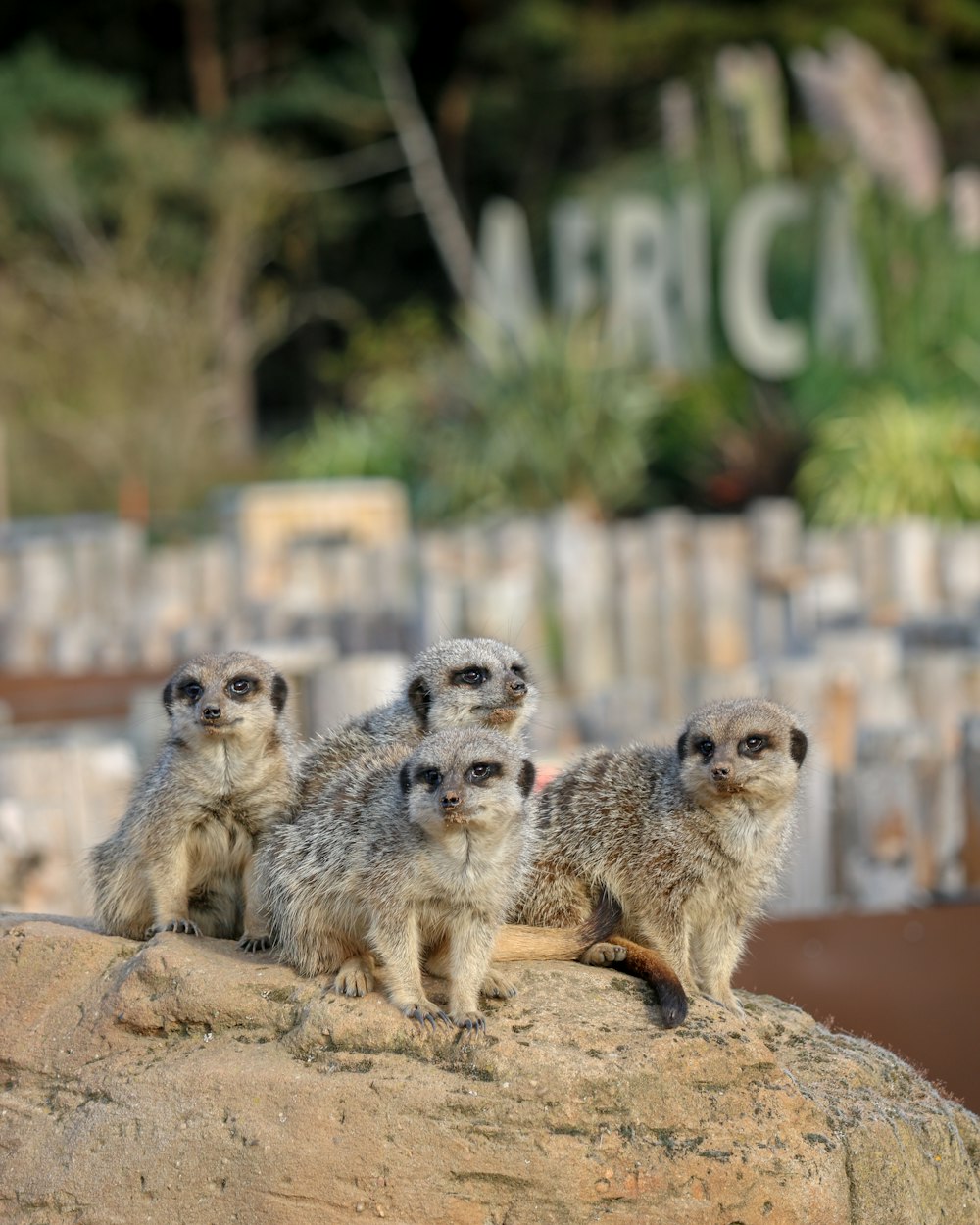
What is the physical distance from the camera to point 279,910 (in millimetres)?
2816

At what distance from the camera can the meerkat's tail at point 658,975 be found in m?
2.70

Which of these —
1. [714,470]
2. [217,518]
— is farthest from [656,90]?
[217,518]

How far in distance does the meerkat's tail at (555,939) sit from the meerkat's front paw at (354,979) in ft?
0.73

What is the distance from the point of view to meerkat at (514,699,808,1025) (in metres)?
2.99

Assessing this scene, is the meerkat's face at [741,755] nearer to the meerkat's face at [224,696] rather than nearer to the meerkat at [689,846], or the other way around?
the meerkat at [689,846]

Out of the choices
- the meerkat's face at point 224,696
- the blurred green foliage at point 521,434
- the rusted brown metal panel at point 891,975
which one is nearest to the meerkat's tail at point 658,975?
the meerkat's face at point 224,696

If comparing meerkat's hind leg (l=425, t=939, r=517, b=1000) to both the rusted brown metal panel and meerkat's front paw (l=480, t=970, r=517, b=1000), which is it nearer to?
meerkat's front paw (l=480, t=970, r=517, b=1000)

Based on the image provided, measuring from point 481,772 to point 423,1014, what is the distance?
0.37m

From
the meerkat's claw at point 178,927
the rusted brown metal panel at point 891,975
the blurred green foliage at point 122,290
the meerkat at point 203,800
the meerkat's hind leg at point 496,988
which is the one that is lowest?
the rusted brown metal panel at point 891,975

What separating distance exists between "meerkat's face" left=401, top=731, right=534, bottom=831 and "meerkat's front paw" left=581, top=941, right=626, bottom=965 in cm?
34

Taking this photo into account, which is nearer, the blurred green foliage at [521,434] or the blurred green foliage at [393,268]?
the blurred green foliage at [521,434]

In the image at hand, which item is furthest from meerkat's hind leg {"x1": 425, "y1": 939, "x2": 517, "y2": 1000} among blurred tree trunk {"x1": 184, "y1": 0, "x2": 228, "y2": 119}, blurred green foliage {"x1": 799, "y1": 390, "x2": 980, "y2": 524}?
blurred tree trunk {"x1": 184, "y1": 0, "x2": 228, "y2": 119}

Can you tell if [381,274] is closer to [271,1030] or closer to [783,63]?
[783,63]

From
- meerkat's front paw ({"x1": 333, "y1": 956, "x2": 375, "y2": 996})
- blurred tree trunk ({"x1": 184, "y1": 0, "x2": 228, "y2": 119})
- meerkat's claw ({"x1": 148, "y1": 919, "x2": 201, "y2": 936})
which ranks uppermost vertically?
blurred tree trunk ({"x1": 184, "y1": 0, "x2": 228, "y2": 119})
